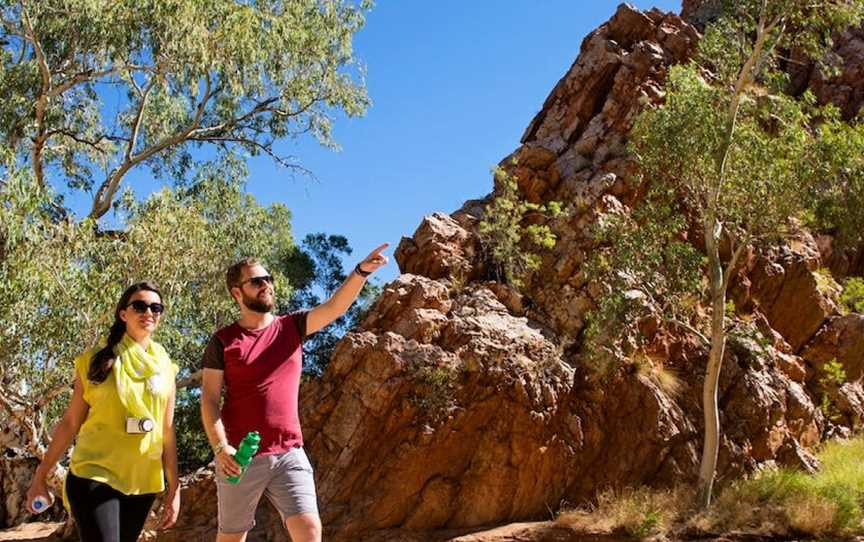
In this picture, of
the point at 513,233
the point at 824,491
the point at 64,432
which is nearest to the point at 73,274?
the point at 513,233

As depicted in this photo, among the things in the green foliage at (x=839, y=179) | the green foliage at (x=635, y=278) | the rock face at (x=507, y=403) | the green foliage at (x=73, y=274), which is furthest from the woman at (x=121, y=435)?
the green foliage at (x=839, y=179)

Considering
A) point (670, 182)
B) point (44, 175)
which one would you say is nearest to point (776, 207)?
point (670, 182)

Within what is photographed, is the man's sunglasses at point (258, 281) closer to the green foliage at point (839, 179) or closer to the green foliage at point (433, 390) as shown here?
the green foliage at point (433, 390)

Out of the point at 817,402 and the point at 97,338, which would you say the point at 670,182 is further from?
the point at 97,338

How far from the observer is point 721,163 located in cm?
1341

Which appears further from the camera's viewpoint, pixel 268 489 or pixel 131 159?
pixel 131 159

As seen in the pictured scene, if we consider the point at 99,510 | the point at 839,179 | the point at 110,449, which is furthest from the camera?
the point at 839,179

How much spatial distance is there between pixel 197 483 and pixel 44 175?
20.2 feet

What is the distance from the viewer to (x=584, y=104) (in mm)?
19047

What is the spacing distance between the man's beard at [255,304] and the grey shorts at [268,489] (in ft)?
2.27

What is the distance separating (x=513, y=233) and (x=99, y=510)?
488 inches

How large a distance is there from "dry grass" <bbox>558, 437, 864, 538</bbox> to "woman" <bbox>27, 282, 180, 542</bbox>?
9321 mm

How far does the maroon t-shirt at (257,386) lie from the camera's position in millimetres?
3637

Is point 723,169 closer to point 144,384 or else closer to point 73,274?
point 73,274
